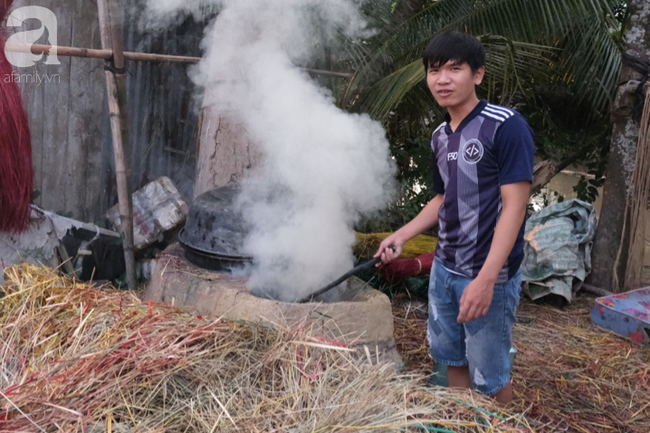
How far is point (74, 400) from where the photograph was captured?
4.62ft

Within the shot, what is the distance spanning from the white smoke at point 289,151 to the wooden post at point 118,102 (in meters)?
0.61

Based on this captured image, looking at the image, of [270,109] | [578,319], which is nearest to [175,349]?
[270,109]

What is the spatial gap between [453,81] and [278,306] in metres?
1.22

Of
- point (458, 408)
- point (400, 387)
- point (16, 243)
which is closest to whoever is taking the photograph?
point (458, 408)

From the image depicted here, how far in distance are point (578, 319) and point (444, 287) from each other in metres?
2.50

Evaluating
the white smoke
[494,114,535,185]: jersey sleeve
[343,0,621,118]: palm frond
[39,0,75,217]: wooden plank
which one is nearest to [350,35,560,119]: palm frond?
[343,0,621,118]: palm frond

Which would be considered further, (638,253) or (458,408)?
(638,253)

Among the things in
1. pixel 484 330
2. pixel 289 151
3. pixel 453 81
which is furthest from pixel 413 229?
pixel 289 151

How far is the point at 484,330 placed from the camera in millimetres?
1734

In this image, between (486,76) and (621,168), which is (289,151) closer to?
(486,76)

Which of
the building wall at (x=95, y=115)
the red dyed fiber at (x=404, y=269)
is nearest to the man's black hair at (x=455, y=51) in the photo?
the red dyed fiber at (x=404, y=269)

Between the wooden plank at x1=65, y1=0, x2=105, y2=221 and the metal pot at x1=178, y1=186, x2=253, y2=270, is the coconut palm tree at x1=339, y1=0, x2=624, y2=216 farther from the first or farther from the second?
the wooden plank at x1=65, y1=0, x2=105, y2=221

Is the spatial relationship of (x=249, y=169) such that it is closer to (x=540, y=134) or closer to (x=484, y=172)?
(x=484, y=172)

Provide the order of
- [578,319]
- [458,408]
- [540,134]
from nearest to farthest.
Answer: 1. [458,408]
2. [578,319]
3. [540,134]
